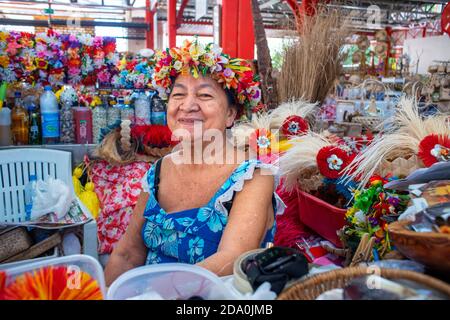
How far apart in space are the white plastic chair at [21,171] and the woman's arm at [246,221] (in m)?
1.67

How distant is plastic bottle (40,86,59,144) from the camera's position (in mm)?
3131

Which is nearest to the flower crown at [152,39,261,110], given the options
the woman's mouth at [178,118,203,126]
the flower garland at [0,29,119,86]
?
the woman's mouth at [178,118,203,126]

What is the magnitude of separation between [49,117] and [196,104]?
2.03 metres

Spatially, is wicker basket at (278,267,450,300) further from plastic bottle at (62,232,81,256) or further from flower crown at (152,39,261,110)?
plastic bottle at (62,232,81,256)

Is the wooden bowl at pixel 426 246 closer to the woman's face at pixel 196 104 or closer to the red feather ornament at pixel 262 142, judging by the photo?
the woman's face at pixel 196 104

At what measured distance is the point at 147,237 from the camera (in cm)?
162

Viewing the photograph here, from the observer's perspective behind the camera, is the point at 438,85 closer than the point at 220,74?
No

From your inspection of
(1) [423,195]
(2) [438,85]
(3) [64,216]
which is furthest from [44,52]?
(2) [438,85]

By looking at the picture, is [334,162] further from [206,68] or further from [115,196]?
[115,196]

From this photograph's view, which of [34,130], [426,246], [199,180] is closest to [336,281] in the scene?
[426,246]

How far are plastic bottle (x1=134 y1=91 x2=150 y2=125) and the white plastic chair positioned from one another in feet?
2.55
